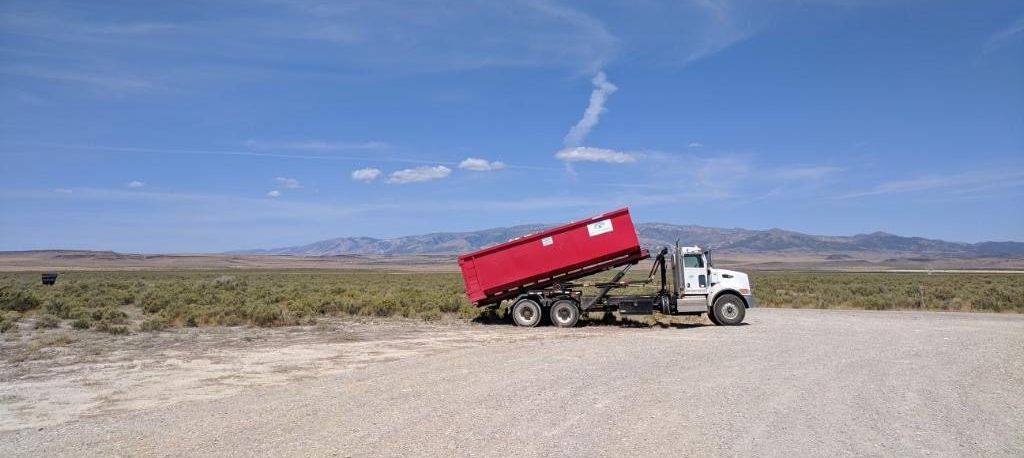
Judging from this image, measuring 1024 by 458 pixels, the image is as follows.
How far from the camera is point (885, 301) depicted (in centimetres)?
3203

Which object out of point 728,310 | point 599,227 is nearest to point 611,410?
point 599,227

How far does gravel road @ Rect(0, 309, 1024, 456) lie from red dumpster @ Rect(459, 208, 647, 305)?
21.6 ft

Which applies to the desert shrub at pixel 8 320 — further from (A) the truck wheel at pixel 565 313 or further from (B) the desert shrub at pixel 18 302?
(A) the truck wheel at pixel 565 313

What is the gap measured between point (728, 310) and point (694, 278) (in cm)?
141

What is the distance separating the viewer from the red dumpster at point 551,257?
21.7 meters

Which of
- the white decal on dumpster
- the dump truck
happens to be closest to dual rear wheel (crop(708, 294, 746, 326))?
the dump truck

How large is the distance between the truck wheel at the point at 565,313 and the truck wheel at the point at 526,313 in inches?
19.5

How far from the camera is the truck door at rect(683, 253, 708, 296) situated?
21922mm

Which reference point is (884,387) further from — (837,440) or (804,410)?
(837,440)

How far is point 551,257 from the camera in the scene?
875 inches

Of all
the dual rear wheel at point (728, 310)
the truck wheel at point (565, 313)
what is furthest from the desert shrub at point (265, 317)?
the dual rear wheel at point (728, 310)

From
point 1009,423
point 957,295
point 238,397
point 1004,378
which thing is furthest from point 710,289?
point 957,295

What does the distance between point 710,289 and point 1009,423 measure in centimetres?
1331

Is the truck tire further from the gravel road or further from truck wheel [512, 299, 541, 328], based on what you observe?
the gravel road
